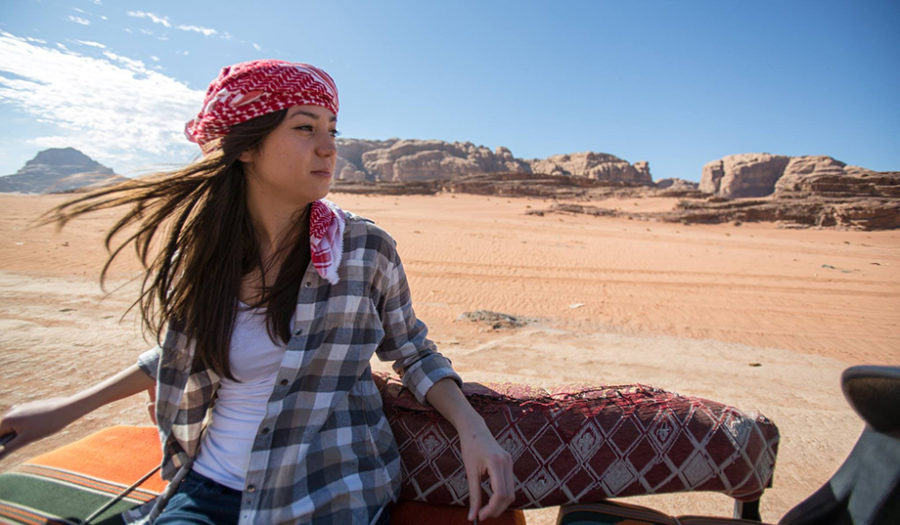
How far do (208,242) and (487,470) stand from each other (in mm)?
1073

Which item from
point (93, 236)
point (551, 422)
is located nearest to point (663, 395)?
point (551, 422)

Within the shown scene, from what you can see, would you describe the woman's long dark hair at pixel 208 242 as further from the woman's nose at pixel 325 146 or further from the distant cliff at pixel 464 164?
the distant cliff at pixel 464 164

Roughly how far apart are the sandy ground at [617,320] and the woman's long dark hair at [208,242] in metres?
1.57

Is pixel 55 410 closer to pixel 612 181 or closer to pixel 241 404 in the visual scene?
pixel 241 404

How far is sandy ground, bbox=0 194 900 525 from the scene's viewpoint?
2.94 metres

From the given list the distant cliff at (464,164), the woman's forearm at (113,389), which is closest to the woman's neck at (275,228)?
the woman's forearm at (113,389)

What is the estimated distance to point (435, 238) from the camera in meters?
14.9

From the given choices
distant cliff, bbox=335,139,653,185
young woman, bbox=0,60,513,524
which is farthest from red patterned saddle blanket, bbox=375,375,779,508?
distant cliff, bbox=335,139,653,185

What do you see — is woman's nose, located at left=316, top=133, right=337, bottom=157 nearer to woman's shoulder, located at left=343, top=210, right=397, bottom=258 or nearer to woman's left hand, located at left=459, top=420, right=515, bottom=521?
woman's shoulder, located at left=343, top=210, right=397, bottom=258

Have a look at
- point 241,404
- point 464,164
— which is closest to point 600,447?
point 241,404

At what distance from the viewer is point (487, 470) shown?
4.10ft

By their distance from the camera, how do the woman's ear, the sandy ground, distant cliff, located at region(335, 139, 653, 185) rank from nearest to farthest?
the woman's ear
the sandy ground
distant cliff, located at region(335, 139, 653, 185)

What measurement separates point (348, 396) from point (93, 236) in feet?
46.7

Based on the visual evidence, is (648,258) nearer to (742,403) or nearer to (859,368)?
(742,403)
